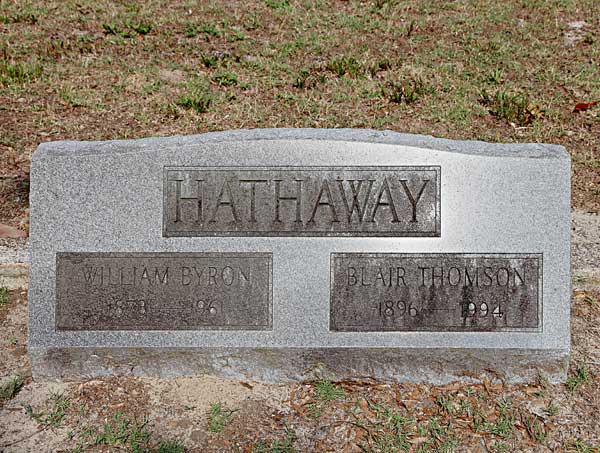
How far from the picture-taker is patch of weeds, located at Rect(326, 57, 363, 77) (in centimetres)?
821

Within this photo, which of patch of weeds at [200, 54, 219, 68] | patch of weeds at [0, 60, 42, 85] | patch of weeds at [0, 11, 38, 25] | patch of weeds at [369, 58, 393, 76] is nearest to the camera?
patch of weeds at [0, 60, 42, 85]

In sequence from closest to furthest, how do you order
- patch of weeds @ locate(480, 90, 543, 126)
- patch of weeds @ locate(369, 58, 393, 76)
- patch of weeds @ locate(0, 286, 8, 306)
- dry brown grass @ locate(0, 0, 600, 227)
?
patch of weeds @ locate(0, 286, 8, 306), dry brown grass @ locate(0, 0, 600, 227), patch of weeds @ locate(480, 90, 543, 126), patch of weeds @ locate(369, 58, 393, 76)

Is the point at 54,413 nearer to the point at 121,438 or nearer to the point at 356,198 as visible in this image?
the point at 121,438

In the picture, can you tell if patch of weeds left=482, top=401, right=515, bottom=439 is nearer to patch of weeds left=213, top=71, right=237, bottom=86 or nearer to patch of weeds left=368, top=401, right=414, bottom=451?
patch of weeds left=368, top=401, right=414, bottom=451

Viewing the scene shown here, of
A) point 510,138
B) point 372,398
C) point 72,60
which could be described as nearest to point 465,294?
point 372,398

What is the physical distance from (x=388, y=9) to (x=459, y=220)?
688 cm

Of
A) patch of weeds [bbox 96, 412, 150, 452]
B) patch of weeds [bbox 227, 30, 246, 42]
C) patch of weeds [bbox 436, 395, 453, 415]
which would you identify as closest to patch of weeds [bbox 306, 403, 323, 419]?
patch of weeds [bbox 436, 395, 453, 415]

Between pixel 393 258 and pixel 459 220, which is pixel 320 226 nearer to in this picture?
pixel 393 258

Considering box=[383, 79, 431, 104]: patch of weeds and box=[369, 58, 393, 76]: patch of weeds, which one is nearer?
box=[383, 79, 431, 104]: patch of weeds

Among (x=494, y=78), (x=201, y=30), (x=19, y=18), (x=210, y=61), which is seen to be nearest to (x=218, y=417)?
(x=210, y=61)

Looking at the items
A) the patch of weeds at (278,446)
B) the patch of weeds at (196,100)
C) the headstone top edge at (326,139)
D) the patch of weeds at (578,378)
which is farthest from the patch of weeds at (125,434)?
the patch of weeds at (196,100)

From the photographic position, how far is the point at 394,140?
3691mm

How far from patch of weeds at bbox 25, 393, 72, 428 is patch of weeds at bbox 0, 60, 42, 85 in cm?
561

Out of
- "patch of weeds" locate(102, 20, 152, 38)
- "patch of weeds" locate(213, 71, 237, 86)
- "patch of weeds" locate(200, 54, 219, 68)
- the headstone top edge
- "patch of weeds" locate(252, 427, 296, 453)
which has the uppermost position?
"patch of weeds" locate(102, 20, 152, 38)
